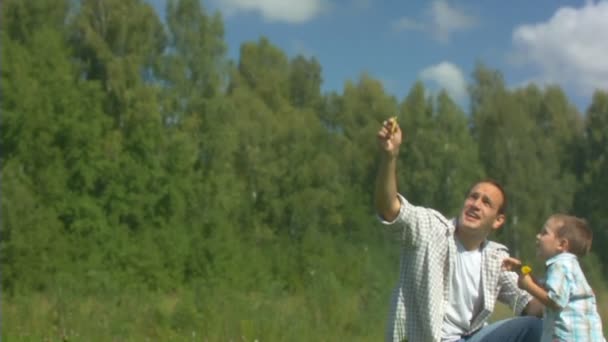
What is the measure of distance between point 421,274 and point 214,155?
1256 inches

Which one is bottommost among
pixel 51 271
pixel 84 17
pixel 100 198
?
pixel 51 271

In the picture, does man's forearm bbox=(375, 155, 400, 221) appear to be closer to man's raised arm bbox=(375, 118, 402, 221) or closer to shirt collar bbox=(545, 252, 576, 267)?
man's raised arm bbox=(375, 118, 402, 221)

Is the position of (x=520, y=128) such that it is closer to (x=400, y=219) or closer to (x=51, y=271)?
(x=51, y=271)

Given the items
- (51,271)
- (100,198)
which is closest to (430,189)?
(100,198)

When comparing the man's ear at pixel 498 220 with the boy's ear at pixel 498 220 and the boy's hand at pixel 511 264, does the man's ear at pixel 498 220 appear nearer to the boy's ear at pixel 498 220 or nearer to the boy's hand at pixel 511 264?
the boy's ear at pixel 498 220

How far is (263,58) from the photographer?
42.1 m

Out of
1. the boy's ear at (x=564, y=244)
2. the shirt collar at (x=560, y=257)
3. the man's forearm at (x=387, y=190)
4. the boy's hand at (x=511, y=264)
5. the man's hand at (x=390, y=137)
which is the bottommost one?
the boy's hand at (x=511, y=264)

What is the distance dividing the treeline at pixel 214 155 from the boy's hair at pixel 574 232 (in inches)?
575

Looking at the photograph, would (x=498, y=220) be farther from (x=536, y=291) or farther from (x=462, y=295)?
(x=536, y=291)

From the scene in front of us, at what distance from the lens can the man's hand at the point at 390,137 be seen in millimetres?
3492

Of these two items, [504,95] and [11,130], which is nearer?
[11,130]

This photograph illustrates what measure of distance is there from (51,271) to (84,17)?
9.03m

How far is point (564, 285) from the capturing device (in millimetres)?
3742

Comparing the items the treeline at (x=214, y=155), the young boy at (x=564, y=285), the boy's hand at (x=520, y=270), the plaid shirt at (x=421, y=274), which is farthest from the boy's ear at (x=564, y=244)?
the treeline at (x=214, y=155)
